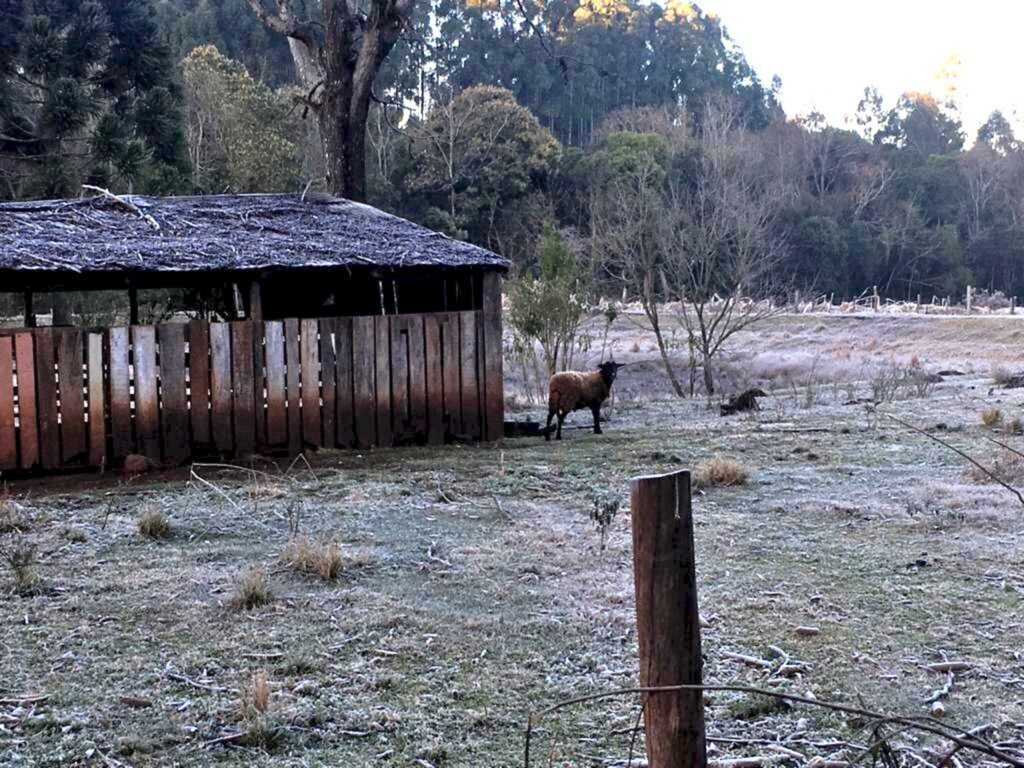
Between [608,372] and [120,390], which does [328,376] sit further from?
[608,372]

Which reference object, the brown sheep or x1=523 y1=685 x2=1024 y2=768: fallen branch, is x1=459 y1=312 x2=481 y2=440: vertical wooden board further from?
x1=523 y1=685 x2=1024 y2=768: fallen branch

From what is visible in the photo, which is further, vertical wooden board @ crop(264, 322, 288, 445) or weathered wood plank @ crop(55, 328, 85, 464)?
vertical wooden board @ crop(264, 322, 288, 445)

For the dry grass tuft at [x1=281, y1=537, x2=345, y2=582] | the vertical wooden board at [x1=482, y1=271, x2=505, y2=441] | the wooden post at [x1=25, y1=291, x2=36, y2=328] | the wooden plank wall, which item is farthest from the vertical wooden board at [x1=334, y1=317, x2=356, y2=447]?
the dry grass tuft at [x1=281, y1=537, x2=345, y2=582]

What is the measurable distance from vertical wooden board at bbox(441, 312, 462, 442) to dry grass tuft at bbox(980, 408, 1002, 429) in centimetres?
635

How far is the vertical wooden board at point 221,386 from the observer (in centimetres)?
1212

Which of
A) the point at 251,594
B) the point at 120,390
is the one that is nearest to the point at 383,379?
the point at 120,390

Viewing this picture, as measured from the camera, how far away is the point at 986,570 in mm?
7125

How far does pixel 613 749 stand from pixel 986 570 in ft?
12.0

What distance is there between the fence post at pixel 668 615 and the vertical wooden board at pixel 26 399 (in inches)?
378

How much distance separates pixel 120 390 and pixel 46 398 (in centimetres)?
73

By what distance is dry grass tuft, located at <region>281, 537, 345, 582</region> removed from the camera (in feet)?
22.9

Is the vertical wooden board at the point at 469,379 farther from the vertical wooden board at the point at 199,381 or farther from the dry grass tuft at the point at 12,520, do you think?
the dry grass tuft at the point at 12,520

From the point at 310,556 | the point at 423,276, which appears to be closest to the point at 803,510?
the point at 310,556

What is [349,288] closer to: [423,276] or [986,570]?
[423,276]
